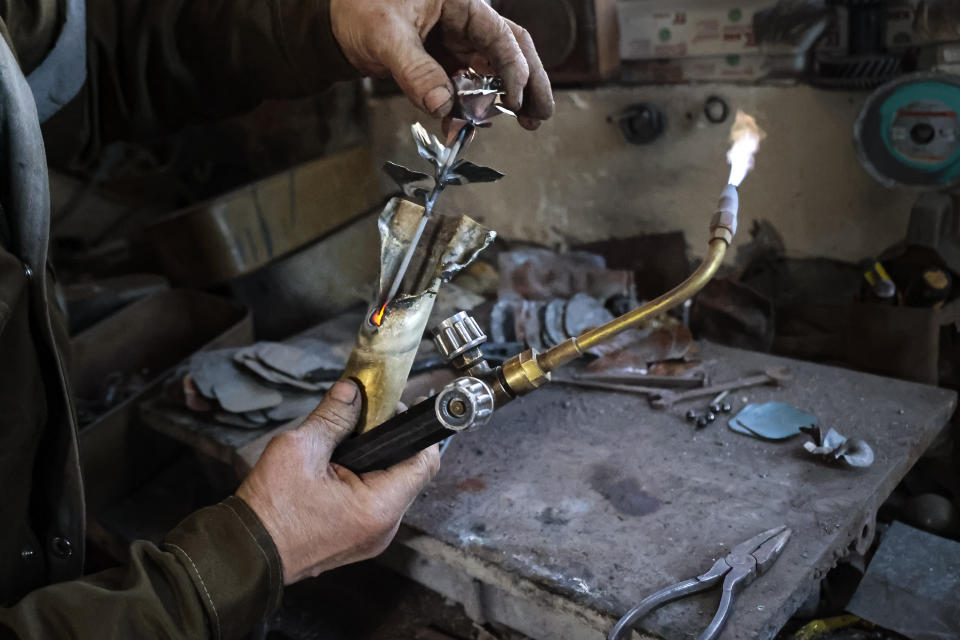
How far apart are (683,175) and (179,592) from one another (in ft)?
4.96

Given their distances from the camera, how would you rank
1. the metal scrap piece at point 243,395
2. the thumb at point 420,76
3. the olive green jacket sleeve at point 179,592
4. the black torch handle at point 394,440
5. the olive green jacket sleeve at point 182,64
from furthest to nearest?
1. the metal scrap piece at point 243,395
2. the olive green jacket sleeve at point 182,64
3. the thumb at point 420,76
4. the black torch handle at point 394,440
5. the olive green jacket sleeve at point 179,592

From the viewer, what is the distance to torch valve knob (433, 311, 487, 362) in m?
0.94

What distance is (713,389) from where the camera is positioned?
5.12ft

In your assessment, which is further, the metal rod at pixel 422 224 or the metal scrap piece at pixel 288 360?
the metal scrap piece at pixel 288 360

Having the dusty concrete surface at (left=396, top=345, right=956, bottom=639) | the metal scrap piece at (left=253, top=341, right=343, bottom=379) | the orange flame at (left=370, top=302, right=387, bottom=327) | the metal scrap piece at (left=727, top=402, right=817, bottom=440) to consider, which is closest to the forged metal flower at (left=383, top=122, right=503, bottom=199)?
the orange flame at (left=370, top=302, right=387, bottom=327)

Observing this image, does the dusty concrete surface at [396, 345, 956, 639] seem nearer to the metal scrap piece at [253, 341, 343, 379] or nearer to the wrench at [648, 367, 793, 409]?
the wrench at [648, 367, 793, 409]

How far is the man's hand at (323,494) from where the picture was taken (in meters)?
0.95

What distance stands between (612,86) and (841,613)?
50.8 inches

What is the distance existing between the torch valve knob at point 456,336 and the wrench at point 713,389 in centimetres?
71

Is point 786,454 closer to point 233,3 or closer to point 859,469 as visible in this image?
point 859,469

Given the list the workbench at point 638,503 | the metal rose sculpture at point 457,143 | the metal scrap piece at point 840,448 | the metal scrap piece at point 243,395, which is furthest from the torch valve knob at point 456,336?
the metal scrap piece at point 243,395

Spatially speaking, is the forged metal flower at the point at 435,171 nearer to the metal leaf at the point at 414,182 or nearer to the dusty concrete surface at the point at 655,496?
the metal leaf at the point at 414,182

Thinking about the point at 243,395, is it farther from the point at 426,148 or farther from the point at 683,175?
the point at 683,175

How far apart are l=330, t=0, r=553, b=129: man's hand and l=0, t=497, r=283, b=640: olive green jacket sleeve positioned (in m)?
0.58
